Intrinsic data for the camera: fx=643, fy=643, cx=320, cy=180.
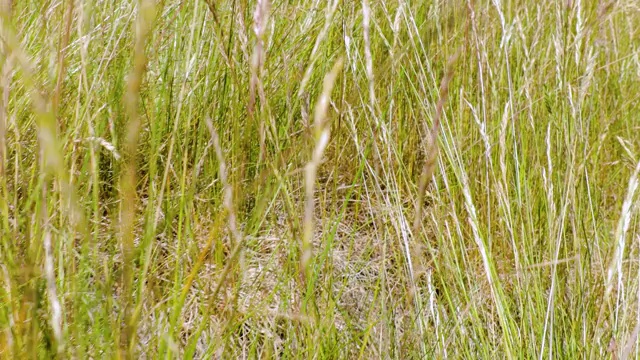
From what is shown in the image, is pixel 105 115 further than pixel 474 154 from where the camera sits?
No

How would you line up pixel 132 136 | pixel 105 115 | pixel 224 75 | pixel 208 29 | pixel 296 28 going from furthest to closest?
1. pixel 296 28
2. pixel 208 29
3. pixel 224 75
4. pixel 105 115
5. pixel 132 136

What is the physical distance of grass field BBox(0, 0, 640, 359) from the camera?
30.5 inches

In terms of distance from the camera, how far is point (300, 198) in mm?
1030

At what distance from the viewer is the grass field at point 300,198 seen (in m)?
0.77

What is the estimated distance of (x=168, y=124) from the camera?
1.44 meters

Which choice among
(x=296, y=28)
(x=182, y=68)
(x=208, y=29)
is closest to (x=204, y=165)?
(x=182, y=68)

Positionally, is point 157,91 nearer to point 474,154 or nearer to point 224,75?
point 224,75

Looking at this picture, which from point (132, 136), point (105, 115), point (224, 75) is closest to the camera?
point (132, 136)

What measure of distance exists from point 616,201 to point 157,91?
1097 millimetres

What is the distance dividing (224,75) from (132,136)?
0.98 metres

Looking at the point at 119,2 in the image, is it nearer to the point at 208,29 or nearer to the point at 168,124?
the point at 208,29

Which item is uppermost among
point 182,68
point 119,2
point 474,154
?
point 119,2

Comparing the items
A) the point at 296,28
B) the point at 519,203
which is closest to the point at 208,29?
the point at 296,28

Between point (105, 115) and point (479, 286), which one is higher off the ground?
point (105, 115)
